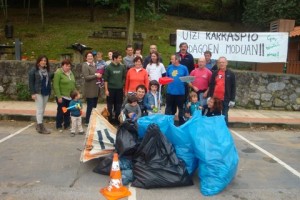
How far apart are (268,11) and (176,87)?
14892 mm

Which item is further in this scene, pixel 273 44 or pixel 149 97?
pixel 273 44

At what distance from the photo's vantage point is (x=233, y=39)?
1144 cm

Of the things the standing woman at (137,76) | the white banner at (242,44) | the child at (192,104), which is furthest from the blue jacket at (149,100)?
the white banner at (242,44)

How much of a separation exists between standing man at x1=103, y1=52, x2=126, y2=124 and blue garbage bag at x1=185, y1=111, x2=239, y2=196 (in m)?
3.15

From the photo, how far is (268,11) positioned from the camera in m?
21.1

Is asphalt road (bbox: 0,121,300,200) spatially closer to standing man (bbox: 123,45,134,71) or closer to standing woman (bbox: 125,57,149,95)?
standing woman (bbox: 125,57,149,95)

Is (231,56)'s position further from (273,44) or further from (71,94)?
(71,94)

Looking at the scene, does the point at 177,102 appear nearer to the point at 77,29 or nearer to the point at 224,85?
the point at 224,85

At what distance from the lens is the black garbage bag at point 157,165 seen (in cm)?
492

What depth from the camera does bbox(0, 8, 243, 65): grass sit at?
20.7 m

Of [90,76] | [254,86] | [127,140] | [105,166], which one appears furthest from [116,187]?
[254,86]

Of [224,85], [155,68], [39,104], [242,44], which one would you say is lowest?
[39,104]

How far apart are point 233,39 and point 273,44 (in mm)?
1115

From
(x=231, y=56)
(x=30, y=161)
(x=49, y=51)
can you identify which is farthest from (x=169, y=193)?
(x=49, y=51)
